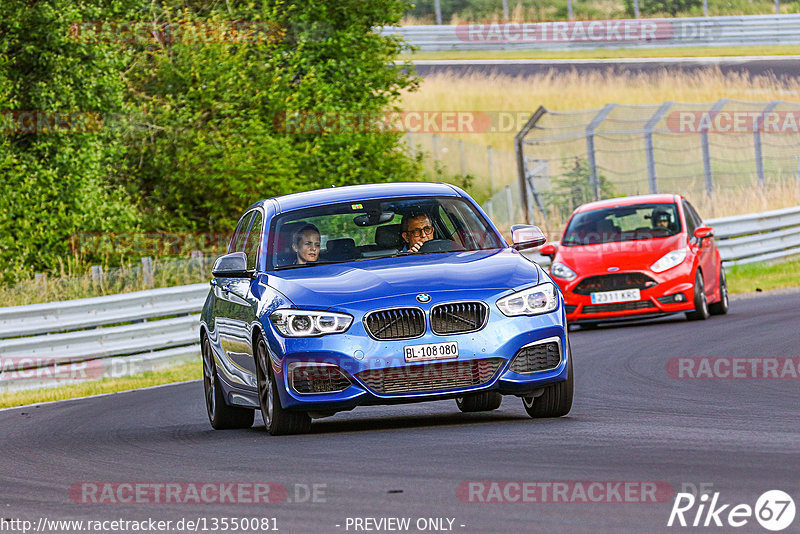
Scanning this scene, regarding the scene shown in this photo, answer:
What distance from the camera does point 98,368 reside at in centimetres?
1900

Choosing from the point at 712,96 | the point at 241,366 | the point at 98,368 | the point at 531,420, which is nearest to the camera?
the point at 531,420

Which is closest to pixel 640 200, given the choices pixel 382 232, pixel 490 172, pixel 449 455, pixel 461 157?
pixel 382 232

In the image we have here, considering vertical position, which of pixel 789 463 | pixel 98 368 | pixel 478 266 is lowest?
pixel 98 368

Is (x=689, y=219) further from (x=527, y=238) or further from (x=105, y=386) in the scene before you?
(x=527, y=238)

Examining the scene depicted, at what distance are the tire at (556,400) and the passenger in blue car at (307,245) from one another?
71.7 inches

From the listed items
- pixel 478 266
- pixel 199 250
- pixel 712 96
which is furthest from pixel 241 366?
pixel 712 96

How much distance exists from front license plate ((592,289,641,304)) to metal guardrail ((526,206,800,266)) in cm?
691

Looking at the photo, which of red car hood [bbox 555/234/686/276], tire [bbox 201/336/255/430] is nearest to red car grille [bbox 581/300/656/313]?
red car hood [bbox 555/234/686/276]

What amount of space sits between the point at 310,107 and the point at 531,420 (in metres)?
21.4

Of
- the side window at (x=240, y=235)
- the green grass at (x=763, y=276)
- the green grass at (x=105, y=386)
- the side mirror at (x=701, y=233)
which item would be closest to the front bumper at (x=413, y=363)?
the side window at (x=240, y=235)

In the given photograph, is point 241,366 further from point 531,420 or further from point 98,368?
point 98,368

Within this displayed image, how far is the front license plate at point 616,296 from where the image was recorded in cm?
1872

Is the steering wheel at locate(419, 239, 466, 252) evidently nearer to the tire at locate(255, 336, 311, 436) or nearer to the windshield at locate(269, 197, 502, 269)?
the windshield at locate(269, 197, 502, 269)

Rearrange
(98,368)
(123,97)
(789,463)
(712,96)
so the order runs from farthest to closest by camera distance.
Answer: (712,96), (123,97), (98,368), (789,463)
